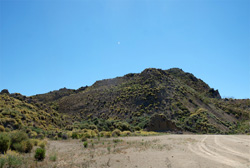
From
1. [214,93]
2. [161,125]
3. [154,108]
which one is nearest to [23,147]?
[161,125]

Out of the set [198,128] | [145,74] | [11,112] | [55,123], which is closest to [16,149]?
[11,112]

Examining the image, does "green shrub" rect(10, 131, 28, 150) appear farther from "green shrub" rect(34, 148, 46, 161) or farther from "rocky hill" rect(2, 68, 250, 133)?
"rocky hill" rect(2, 68, 250, 133)

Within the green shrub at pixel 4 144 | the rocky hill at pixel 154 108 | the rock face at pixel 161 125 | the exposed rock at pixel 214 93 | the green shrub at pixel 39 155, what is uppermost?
the exposed rock at pixel 214 93

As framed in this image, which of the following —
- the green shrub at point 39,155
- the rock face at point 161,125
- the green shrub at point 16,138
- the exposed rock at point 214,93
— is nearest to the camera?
the green shrub at point 39,155

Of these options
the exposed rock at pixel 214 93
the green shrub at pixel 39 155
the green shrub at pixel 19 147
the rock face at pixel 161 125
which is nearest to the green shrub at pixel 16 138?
the green shrub at pixel 19 147

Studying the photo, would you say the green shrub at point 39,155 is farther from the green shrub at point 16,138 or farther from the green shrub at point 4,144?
the green shrub at point 16,138

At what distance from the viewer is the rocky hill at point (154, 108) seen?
38.6 m

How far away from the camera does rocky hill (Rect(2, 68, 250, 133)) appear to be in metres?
38.6

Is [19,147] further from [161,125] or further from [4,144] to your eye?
[161,125]

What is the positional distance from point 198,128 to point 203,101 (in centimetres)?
1828

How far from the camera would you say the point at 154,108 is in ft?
152

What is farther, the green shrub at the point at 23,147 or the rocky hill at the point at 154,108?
the rocky hill at the point at 154,108

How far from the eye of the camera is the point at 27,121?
29266 mm

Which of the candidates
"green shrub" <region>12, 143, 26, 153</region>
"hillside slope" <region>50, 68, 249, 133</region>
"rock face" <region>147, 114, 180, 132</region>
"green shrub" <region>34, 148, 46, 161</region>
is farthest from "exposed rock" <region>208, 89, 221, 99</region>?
"green shrub" <region>34, 148, 46, 161</region>
